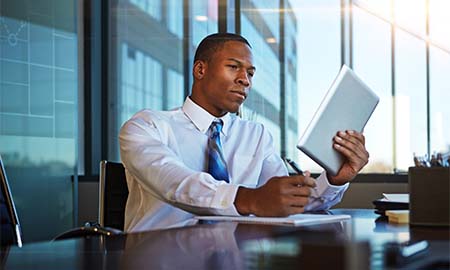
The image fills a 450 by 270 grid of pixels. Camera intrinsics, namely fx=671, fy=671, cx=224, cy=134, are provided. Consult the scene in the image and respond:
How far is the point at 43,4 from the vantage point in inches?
207

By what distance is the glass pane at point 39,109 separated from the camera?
4.99 metres

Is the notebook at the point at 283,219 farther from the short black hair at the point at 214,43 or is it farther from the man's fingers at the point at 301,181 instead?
the short black hair at the point at 214,43

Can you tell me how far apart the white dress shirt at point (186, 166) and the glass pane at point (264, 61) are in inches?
128

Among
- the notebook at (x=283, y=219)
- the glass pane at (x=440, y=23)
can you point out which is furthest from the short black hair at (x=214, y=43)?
the glass pane at (x=440, y=23)

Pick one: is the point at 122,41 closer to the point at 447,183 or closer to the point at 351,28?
the point at 351,28

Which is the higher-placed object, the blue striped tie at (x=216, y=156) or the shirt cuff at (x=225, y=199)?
the blue striped tie at (x=216, y=156)

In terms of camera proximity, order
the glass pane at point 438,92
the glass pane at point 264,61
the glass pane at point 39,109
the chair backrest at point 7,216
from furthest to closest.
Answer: the glass pane at point 264,61, the glass pane at point 438,92, the glass pane at point 39,109, the chair backrest at point 7,216

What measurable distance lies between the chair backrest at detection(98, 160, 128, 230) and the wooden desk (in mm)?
1192

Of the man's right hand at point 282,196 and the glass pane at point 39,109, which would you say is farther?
the glass pane at point 39,109

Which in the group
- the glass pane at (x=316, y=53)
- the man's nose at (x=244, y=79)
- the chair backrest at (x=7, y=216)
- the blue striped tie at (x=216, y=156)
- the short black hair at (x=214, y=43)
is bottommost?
the chair backrest at (x=7, y=216)

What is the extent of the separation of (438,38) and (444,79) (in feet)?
1.12

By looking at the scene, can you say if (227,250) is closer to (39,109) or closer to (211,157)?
(211,157)

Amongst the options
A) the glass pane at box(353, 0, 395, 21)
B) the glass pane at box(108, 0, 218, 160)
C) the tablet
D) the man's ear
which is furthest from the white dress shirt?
the glass pane at box(108, 0, 218, 160)

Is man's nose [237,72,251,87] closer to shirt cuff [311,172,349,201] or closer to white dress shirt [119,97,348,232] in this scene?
white dress shirt [119,97,348,232]
